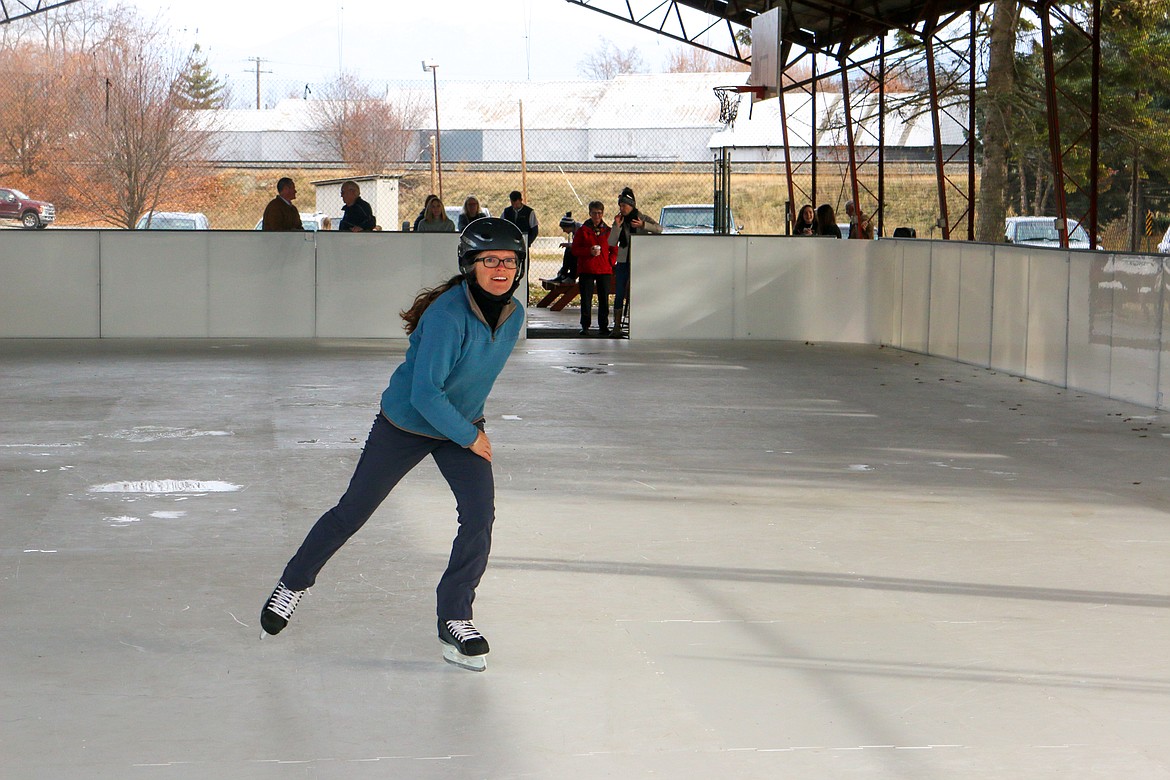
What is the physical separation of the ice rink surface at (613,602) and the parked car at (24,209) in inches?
636

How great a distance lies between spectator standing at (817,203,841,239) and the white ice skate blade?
559 inches

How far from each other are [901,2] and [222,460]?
15.2m

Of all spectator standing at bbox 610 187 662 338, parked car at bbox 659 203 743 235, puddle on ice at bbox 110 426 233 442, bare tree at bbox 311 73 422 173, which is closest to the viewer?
puddle on ice at bbox 110 426 233 442

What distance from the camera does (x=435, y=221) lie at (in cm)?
1806

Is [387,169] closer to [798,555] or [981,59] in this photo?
[981,59]

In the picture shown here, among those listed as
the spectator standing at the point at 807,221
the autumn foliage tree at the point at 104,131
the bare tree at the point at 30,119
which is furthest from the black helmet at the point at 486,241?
the bare tree at the point at 30,119

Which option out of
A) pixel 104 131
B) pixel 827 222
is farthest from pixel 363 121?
pixel 827 222

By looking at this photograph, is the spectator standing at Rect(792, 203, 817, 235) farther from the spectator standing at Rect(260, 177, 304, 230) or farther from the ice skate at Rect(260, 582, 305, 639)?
the ice skate at Rect(260, 582, 305, 639)

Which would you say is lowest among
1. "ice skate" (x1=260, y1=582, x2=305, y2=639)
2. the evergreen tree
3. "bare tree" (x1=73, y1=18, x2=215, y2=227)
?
"ice skate" (x1=260, y1=582, x2=305, y2=639)

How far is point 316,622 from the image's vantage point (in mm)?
5340

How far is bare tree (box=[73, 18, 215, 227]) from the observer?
26672mm

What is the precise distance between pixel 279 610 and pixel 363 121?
134 feet

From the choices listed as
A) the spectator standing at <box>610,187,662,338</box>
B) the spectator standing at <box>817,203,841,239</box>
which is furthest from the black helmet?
the spectator standing at <box>817,203,841,239</box>

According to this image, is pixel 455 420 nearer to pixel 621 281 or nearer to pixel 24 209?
pixel 621 281
